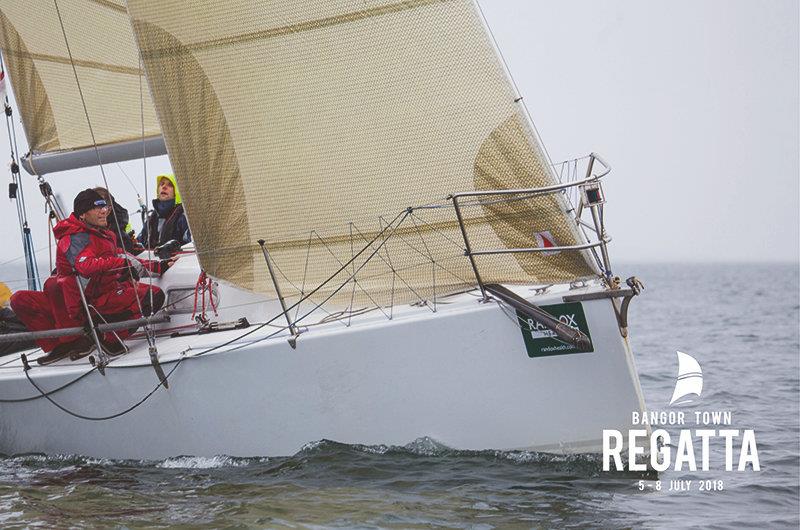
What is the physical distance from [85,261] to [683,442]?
4407mm

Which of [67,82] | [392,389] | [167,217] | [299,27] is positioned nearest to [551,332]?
[392,389]

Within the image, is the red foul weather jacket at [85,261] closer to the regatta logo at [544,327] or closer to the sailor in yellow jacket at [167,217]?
the sailor in yellow jacket at [167,217]

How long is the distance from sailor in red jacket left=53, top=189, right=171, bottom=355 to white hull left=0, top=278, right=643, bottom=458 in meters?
0.60

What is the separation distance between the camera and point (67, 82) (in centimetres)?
926

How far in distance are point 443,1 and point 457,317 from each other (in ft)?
6.37

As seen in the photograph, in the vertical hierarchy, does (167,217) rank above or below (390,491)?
above

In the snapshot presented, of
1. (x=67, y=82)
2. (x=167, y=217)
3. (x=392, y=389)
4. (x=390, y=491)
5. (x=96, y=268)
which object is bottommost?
(x=390, y=491)

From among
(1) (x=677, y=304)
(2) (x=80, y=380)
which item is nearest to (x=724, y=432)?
(2) (x=80, y=380)

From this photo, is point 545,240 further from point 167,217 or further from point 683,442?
point 167,217

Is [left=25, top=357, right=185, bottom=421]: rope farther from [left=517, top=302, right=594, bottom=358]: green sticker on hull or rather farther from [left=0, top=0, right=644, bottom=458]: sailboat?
[left=517, top=302, right=594, bottom=358]: green sticker on hull

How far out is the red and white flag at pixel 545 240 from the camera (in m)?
6.40

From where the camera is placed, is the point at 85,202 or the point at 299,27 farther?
the point at 85,202

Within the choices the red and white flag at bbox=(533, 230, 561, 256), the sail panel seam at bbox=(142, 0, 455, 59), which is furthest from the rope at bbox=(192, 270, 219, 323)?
the red and white flag at bbox=(533, 230, 561, 256)

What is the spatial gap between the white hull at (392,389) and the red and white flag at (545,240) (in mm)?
299
